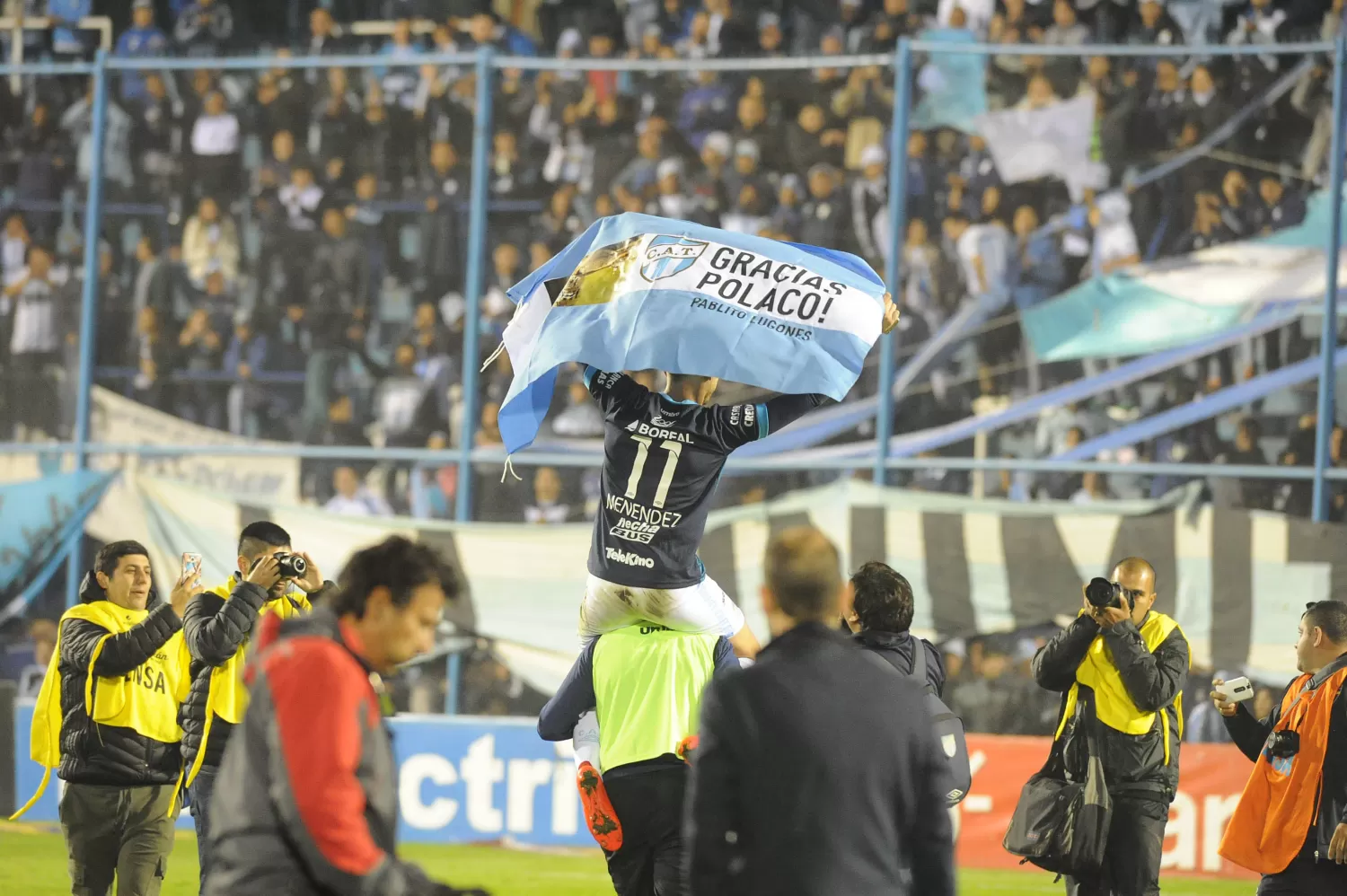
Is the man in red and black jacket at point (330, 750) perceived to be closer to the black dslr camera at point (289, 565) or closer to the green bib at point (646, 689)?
the green bib at point (646, 689)

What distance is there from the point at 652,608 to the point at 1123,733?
2.49 metres

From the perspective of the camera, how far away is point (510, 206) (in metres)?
14.9

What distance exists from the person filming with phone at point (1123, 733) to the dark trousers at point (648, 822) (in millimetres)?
2194

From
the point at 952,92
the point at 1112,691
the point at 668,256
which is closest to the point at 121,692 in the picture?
the point at 668,256

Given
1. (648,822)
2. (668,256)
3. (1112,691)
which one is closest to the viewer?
(648,822)

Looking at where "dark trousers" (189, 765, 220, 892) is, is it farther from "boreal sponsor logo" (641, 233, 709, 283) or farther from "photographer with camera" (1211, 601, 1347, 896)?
"photographer with camera" (1211, 601, 1347, 896)

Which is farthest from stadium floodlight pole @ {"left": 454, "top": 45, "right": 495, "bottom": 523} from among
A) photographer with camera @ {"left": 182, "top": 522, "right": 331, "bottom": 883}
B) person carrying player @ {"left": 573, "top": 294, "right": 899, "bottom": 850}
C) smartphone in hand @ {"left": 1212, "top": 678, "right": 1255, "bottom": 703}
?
person carrying player @ {"left": 573, "top": 294, "right": 899, "bottom": 850}

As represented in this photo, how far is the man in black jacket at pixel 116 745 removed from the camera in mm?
7066

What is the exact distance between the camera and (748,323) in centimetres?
598

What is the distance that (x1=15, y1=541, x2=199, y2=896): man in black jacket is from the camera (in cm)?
707

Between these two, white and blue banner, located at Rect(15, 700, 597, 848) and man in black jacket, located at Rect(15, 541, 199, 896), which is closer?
man in black jacket, located at Rect(15, 541, 199, 896)

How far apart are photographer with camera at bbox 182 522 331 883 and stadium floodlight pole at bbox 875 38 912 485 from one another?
6853 mm

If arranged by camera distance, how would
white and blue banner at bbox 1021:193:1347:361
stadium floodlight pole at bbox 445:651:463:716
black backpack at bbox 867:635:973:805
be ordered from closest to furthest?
black backpack at bbox 867:635:973:805, stadium floodlight pole at bbox 445:651:463:716, white and blue banner at bbox 1021:193:1347:361

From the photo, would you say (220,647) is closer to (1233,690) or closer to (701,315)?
(701,315)
